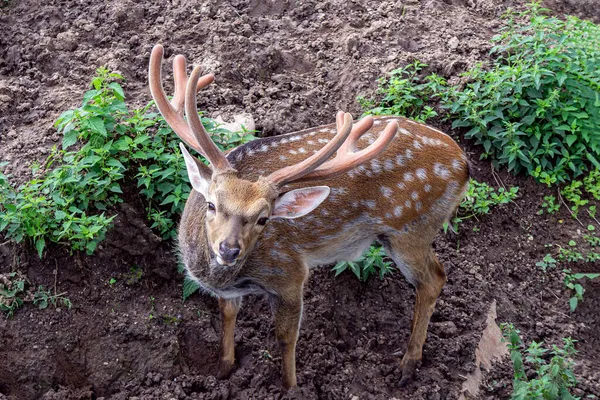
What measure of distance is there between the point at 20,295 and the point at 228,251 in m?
1.68

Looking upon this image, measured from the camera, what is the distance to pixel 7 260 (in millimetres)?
4594

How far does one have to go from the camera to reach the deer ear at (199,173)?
3.96m

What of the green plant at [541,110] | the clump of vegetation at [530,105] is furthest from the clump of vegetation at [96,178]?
the green plant at [541,110]

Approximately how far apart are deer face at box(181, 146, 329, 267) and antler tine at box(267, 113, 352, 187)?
0.06 m

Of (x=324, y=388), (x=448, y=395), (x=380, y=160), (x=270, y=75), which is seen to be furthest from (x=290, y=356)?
(x=270, y=75)

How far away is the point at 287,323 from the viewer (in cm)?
438

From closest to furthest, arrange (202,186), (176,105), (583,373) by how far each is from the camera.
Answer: (202,186)
(176,105)
(583,373)

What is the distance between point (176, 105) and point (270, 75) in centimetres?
203

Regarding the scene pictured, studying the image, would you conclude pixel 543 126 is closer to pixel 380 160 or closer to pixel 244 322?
pixel 380 160

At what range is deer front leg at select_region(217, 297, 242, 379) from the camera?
15.2 feet

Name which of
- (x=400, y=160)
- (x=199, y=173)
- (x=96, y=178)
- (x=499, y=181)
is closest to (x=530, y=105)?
(x=499, y=181)

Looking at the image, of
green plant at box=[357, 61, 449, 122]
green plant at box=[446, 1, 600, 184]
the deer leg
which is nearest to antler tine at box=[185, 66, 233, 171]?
the deer leg

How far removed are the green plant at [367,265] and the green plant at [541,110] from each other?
1508mm

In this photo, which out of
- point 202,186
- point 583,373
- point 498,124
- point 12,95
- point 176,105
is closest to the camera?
point 202,186
